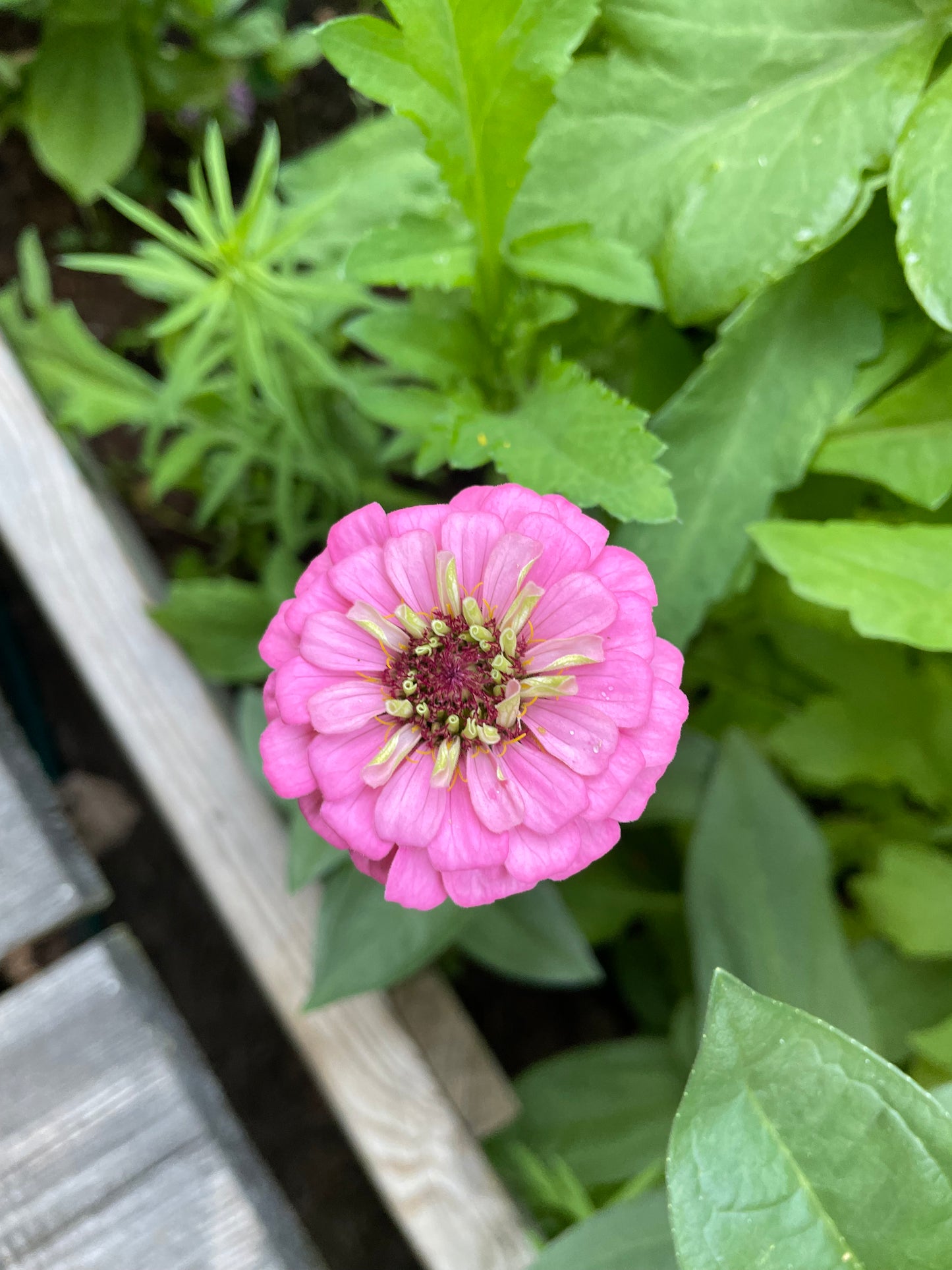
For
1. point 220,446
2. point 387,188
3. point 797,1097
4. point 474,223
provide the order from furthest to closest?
point 220,446 → point 387,188 → point 474,223 → point 797,1097

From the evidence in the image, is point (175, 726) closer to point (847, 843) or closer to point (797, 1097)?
point (797, 1097)

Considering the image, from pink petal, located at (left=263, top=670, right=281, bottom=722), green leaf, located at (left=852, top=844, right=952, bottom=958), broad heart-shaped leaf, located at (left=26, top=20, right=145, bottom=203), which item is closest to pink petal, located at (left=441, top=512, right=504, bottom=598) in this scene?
pink petal, located at (left=263, top=670, right=281, bottom=722)

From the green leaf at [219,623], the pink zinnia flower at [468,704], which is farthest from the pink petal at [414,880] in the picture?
the green leaf at [219,623]

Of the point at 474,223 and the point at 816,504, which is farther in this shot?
the point at 816,504

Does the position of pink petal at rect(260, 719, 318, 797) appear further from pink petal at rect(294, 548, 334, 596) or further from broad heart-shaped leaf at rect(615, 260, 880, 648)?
broad heart-shaped leaf at rect(615, 260, 880, 648)

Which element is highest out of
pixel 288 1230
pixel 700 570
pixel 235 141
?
pixel 235 141

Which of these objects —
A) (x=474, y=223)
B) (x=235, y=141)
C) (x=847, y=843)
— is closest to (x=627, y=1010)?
(x=847, y=843)
